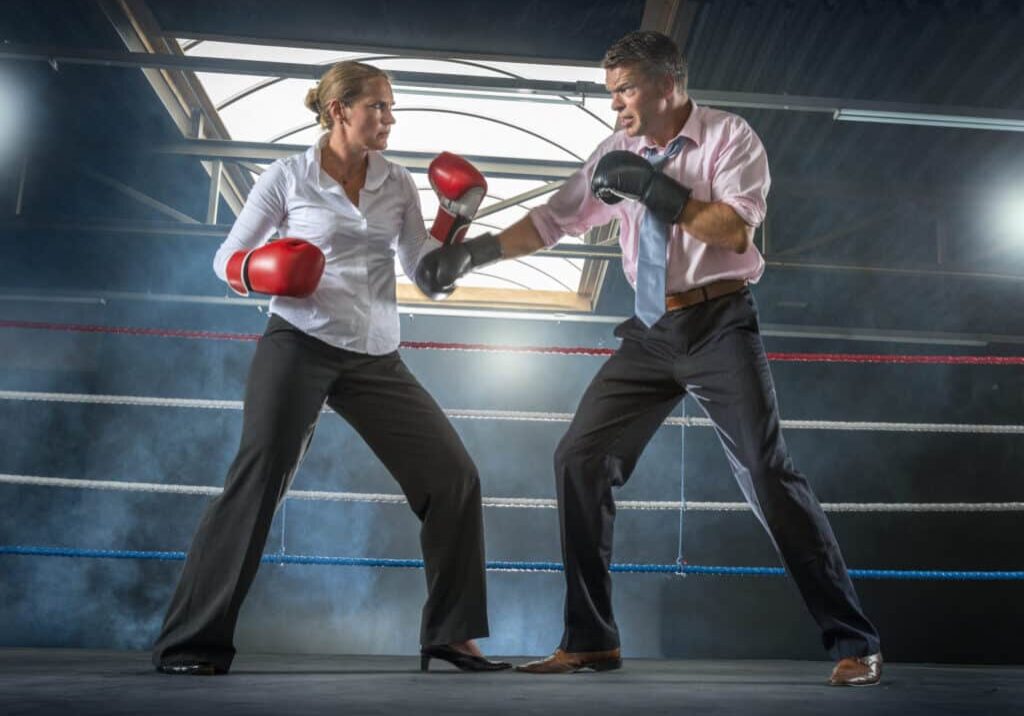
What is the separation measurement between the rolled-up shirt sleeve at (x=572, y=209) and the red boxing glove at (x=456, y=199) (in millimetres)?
133

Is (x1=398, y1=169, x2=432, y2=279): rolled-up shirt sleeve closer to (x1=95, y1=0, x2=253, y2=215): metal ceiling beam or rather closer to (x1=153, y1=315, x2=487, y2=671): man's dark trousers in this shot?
(x1=153, y1=315, x2=487, y2=671): man's dark trousers

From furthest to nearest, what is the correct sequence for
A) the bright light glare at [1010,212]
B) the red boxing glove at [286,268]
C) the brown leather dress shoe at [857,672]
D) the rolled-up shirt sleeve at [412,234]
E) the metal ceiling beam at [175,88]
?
the bright light glare at [1010,212]
the metal ceiling beam at [175,88]
the rolled-up shirt sleeve at [412,234]
the red boxing glove at [286,268]
the brown leather dress shoe at [857,672]

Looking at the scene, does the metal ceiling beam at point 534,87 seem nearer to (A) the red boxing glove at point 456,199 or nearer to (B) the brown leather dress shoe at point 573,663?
(A) the red boxing glove at point 456,199

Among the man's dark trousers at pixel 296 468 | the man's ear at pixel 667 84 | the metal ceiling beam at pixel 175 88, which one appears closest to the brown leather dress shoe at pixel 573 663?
the man's dark trousers at pixel 296 468

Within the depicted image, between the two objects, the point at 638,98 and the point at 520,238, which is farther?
the point at 520,238

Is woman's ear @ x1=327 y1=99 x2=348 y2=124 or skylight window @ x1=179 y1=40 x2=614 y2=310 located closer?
woman's ear @ x1=327 y1=99 x2=348 y2=124

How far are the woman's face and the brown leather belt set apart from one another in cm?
64

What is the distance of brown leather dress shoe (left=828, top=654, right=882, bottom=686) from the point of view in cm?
157

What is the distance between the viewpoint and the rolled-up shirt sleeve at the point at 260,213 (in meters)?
1.84

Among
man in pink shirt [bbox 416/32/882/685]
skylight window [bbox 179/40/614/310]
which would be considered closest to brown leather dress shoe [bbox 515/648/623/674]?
man in pink shirt [bbox 416/32/882/685]

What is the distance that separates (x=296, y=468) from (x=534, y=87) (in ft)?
8.08

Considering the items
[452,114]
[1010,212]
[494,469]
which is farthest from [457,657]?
[494,469]

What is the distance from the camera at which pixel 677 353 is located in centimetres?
177

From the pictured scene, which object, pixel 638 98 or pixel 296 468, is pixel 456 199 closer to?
pixel 638 98
